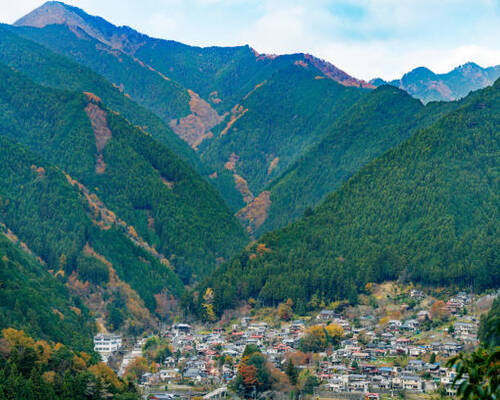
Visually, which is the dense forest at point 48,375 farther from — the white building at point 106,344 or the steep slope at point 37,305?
the white building at point 106,344

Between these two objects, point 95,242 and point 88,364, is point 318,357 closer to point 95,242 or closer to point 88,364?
point 88,364

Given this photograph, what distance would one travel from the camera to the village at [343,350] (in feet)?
355

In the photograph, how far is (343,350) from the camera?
122 metres

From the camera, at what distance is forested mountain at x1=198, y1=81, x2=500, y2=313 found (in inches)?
5881

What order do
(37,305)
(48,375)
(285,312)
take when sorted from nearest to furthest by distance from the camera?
(48,375) < (37,305) < (285,312)

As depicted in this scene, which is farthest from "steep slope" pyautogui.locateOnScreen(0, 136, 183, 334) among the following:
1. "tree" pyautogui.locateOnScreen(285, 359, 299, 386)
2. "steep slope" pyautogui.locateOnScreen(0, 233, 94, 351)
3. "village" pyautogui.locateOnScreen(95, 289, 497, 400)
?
"tree" pyautogui.locateOnScreen(285, 359, 299, 386)

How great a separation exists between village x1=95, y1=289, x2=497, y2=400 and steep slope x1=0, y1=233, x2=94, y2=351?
8276 millimetres

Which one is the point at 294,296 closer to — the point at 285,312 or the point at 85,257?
the point at 285,312

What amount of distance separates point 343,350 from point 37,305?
153 ft

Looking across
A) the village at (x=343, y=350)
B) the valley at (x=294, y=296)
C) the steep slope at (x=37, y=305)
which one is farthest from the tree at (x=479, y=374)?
the steep slope at (x=37, y=305)

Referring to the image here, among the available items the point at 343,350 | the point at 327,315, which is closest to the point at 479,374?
the point at 343,350

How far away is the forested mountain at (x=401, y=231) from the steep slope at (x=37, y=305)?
2742 cm

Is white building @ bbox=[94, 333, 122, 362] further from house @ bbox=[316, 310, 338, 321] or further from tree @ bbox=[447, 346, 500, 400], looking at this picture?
tree @ bbox=[447, 346, 500, 400]

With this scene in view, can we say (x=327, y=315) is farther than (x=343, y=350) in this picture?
Yes
